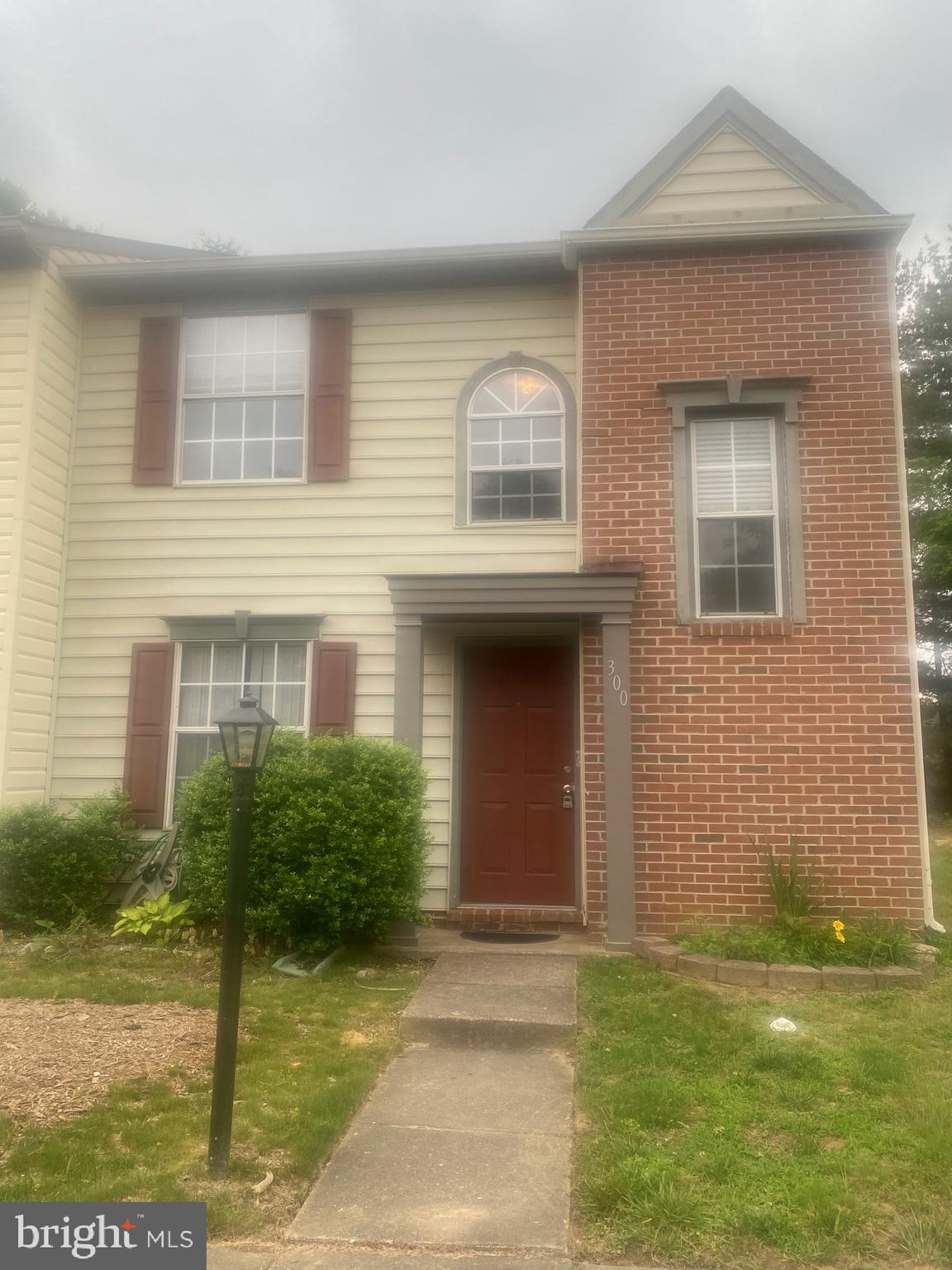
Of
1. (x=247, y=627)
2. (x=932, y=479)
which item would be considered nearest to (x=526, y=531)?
(x=247, y=627)

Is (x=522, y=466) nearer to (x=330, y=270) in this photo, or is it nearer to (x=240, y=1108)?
(x=330, y=270)

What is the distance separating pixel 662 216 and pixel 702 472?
218 centimetres

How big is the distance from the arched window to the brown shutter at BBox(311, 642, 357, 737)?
5.38 feet

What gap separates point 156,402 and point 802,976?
7088 mm

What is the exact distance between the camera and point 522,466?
8219mm

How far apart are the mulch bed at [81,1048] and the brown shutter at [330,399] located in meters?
4.66

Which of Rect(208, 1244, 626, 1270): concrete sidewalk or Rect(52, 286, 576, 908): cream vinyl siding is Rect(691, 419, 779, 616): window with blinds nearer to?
Rect(52, 286, 576, 908): cream vinyl siding

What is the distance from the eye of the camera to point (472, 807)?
794 centimetres

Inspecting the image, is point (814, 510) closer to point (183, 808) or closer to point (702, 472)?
point (702, 472)


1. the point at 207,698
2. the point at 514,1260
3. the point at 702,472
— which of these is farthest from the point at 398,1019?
the point at 702,472

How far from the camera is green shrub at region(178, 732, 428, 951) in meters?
6.28

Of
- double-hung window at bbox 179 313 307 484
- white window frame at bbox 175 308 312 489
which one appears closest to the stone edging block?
white window frame at bbox 175 308 312 489

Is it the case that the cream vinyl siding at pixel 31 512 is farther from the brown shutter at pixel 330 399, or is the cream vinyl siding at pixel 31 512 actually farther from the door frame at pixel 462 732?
the door frame at pixel 462 732

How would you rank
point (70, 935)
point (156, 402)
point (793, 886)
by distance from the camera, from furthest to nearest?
point (156, 402) → point (70, 935) → point (793, 886)
